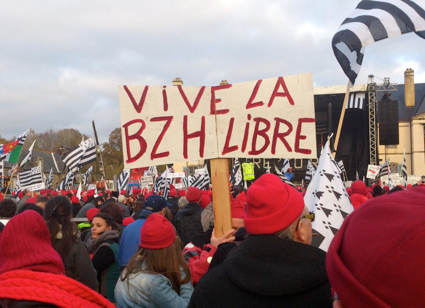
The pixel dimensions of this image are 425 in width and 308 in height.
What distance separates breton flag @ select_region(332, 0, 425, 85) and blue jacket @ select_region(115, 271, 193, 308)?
4.42m

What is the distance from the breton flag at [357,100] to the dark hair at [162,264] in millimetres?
26174

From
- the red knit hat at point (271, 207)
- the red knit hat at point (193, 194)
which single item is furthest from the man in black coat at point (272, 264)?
the red knit hat at point (193, 194)

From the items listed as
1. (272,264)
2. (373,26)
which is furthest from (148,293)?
(373,26)

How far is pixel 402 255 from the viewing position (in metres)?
0.91

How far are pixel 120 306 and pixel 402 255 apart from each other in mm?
2321

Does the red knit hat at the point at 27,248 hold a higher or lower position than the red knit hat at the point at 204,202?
higher

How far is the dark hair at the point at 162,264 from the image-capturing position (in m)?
2.87

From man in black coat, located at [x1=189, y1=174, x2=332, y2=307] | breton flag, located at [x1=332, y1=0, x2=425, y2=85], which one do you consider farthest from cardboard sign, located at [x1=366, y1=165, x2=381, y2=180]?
man in black coat, located at [x1=189, y1=174, x2=332, y2=307]

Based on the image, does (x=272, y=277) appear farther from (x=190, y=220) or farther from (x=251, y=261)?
(x=190, y=220)

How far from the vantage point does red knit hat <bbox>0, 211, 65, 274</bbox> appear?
A: 6.63 ft

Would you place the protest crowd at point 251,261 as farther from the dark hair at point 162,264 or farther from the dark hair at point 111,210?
the dark hair at point 111,210

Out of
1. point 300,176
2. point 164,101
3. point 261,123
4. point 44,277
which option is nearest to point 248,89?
point 261,123

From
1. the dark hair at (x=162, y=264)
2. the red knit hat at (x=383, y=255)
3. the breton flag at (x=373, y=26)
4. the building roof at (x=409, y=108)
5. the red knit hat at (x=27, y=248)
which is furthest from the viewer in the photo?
the building roof at (x=409, y=108)

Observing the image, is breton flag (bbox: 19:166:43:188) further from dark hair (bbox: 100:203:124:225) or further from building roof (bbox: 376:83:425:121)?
building roof (bbox: 376:83:425:121)
